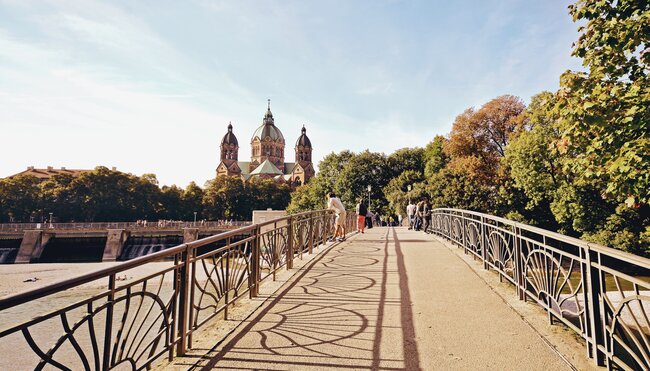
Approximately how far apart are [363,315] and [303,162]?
112799mm

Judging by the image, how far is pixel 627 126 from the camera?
6848 mm

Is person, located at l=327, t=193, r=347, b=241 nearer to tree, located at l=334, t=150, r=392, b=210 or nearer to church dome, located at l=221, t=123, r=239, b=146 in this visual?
tree, located at l=334, t=150, r=392, b=210

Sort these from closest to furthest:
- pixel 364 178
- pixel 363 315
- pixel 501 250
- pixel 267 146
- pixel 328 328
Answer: pixel 328 328
pixel 363 315
pixel 501 250
pixel 364 178
pixel 267 146

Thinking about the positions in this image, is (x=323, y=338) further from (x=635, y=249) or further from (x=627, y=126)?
(x=635, y=249)

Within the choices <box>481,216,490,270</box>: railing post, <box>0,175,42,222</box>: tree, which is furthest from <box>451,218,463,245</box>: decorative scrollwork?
<box>0,175,42,222</box>: tree

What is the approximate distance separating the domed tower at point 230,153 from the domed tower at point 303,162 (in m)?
19.3

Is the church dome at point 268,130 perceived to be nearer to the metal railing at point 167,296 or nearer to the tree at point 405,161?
the tree at point 405,161

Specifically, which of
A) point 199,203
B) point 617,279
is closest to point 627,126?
point 617,279

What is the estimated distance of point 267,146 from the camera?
123m

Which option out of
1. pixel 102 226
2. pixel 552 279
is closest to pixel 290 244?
pixel 552 279

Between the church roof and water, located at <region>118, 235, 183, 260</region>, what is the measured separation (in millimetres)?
56525

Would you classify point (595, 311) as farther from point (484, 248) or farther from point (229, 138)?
point (229, 138)

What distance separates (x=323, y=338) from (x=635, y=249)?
23.4 m

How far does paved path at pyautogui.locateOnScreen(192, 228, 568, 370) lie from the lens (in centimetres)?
333
